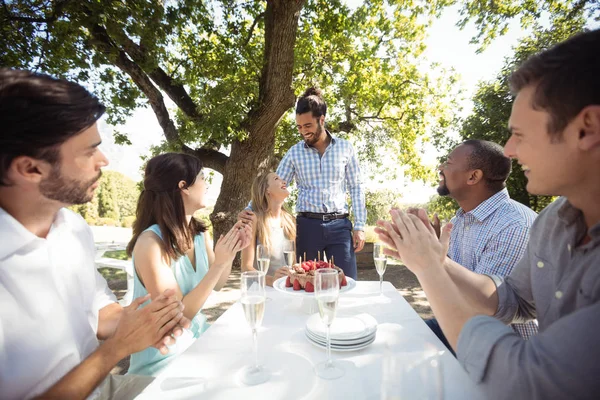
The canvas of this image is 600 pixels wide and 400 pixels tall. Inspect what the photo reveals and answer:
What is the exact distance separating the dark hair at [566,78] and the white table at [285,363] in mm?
1027

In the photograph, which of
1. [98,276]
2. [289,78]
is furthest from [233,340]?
[289,78]

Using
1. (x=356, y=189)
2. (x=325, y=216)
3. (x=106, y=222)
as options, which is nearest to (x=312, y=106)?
(x=356, y=189)

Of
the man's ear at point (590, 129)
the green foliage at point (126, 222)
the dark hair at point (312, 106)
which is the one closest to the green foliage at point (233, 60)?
the dark hair at point (312, 106)

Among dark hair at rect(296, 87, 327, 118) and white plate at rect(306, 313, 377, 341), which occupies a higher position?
dark hair at rect(296, 87, 327, 118)

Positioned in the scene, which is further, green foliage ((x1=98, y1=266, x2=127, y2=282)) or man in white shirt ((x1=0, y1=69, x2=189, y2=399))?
green foliage ((x1=98, y1=266, x2=127, y2=282))

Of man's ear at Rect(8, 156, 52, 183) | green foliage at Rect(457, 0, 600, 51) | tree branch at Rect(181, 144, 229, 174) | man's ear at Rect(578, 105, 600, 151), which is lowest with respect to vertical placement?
man's ear at Rect(8, 156, 52, 183)

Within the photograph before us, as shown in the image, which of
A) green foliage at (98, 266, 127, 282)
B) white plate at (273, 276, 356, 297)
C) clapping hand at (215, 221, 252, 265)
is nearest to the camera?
white plate at (273, 276, 356, 297)

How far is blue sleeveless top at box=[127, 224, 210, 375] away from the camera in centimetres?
197

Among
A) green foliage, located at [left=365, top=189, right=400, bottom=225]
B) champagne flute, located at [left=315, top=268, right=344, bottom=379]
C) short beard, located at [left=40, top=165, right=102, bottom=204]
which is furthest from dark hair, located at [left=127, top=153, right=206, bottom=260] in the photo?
green foliage, located at [left=365, top=189, right=400, bottom=225]

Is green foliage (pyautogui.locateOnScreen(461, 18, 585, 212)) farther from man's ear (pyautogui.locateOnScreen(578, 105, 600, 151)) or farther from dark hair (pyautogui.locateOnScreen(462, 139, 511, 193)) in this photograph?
man's ear (pyautogui.locateOnScreen(578, 105, 600, 151))

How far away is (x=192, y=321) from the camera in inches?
89.6

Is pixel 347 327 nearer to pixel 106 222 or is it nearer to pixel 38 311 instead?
pixel 38 311

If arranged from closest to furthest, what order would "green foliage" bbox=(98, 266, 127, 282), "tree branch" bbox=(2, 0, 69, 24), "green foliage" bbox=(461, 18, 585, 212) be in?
"tree branch" bbox=(2, 0, 69, 24)
"green foliage" bbox=(98, 266, 127, 282)
"green foliage" bbox=(461, 18, 585, 212)

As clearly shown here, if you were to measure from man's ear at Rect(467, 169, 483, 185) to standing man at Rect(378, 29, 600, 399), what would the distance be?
3.87ft
